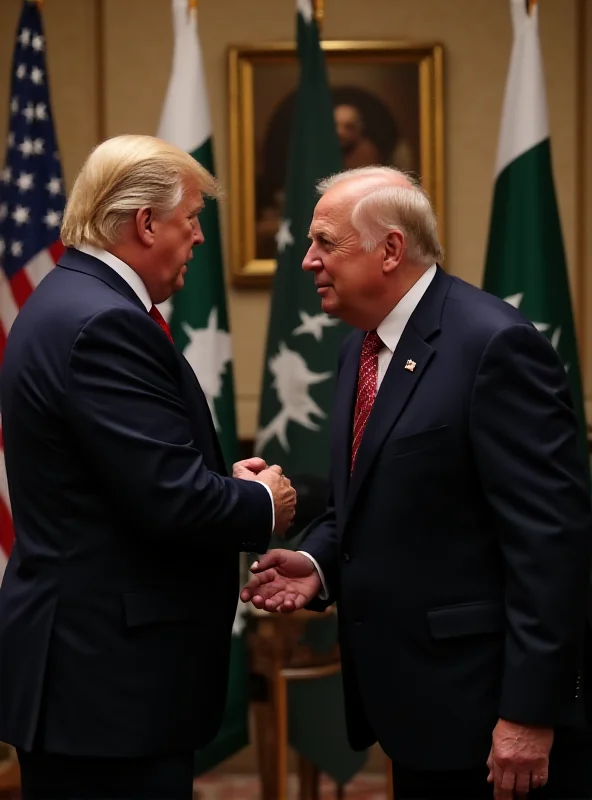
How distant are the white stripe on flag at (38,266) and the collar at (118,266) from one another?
174 cm

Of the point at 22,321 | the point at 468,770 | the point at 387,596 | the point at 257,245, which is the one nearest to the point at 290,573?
the point at 387,596

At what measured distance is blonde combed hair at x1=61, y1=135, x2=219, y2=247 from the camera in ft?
6.53

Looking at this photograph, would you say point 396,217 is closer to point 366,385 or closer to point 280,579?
point 366,385

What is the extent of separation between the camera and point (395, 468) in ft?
6.52

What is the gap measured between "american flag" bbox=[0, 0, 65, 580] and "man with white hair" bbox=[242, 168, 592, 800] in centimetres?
176

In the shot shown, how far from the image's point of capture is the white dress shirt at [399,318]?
2123 millimetres

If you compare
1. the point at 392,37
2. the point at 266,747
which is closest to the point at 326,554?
the point at 266,747

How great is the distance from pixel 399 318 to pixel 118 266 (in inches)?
22.0

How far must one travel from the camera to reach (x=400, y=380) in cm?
204

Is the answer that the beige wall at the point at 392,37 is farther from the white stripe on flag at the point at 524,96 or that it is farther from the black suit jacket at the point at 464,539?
the black suit jacket at the point at 464,539

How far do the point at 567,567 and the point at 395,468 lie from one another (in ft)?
1.16

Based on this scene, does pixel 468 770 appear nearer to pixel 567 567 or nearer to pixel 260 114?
pixel 567 567

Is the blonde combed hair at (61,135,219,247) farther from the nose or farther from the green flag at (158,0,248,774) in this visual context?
the green flag at (158,0,248,774)

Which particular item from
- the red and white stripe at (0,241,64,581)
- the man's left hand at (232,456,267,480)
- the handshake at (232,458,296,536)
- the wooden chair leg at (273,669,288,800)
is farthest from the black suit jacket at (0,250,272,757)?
the red and white stripe at (0,241,64,581)
